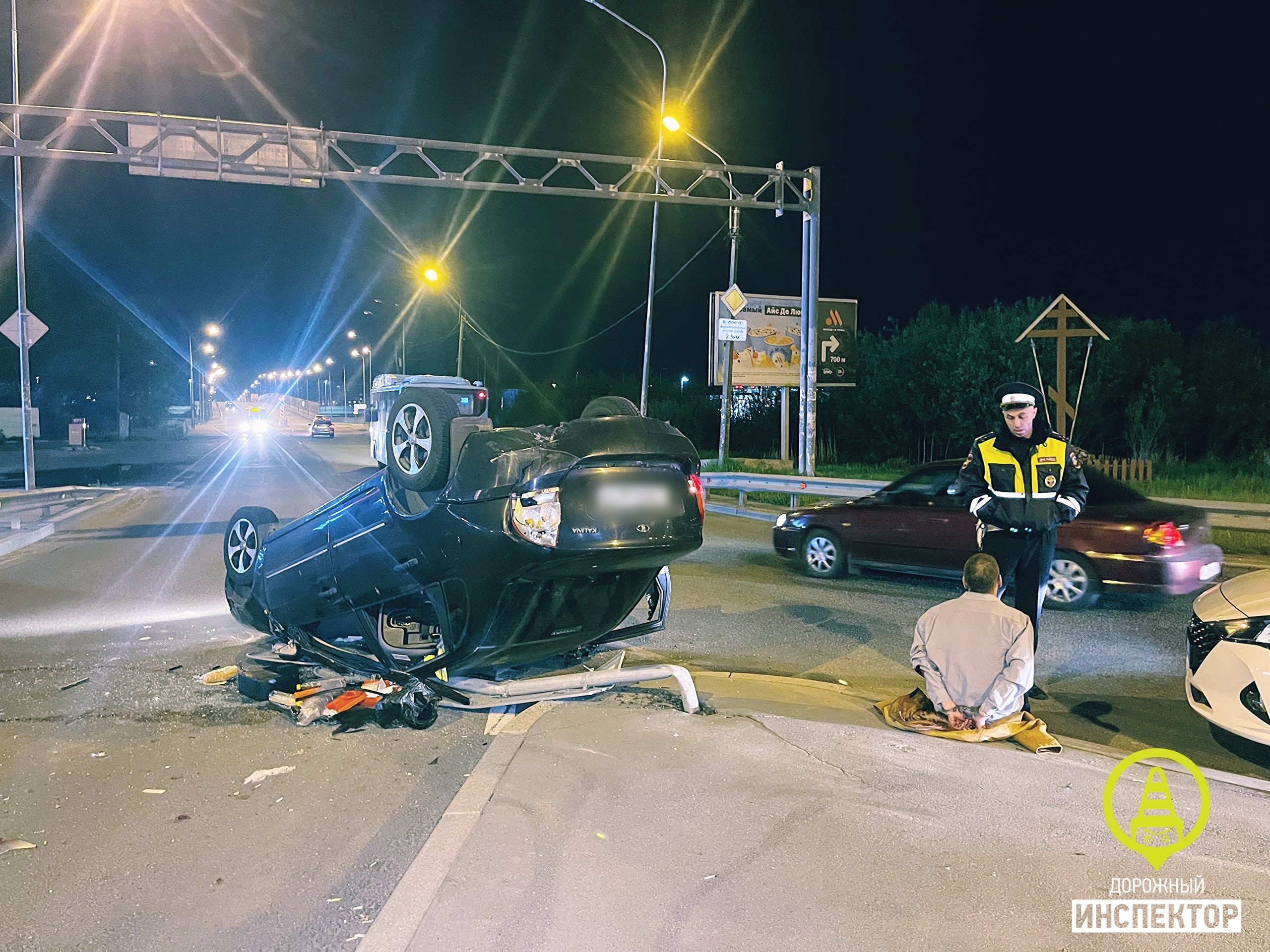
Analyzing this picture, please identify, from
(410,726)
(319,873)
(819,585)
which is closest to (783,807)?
(319,873)

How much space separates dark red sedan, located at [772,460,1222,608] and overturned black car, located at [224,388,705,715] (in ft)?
8.68

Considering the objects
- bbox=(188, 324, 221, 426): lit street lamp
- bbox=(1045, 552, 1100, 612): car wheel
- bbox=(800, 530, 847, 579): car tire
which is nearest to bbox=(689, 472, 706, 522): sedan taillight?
bbox=(1045, 552, 1100, 612): car wheel

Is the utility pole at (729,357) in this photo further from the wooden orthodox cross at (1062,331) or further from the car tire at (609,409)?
the car tire at (609,409)

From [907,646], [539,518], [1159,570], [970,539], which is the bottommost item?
[907,646]

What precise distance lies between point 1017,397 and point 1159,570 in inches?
139

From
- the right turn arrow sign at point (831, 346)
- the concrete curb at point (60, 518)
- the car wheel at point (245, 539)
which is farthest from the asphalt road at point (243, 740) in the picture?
the right turn arrow sign at point (831, 346)

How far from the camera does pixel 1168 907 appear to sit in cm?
333

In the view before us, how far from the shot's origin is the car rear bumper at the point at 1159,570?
28.1 feet

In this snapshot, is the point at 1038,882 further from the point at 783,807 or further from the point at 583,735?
the point at 583,735

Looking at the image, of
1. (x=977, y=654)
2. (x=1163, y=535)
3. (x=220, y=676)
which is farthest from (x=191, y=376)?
(x=977, y=654)

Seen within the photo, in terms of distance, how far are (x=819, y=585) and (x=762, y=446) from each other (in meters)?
27.7

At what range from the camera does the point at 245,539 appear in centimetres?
693

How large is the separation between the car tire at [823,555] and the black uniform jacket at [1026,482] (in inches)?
180

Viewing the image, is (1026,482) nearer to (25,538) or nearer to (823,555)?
(823,555)
